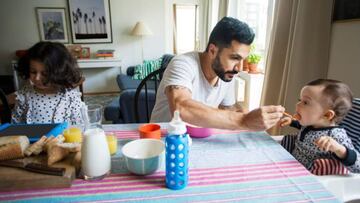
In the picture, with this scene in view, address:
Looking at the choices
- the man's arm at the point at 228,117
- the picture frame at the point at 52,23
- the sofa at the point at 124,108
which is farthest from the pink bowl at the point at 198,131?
the picture frame at the point at 52,23

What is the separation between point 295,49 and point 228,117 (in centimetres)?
114

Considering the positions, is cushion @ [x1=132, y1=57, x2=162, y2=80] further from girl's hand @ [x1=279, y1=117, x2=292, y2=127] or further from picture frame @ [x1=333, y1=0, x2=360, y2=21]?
girl's hand @ [x1=279, y1=117, x2=292, y2=127]

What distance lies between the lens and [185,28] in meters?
5.52

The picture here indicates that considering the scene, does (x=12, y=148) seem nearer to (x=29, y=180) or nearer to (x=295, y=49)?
(x=29, y=180)

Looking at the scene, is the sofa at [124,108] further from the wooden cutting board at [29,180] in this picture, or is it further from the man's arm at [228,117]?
the wooden cutting board at [29,180]

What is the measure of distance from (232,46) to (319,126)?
0.56 metres

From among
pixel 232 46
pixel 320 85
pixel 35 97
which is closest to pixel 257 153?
pixel 320 85

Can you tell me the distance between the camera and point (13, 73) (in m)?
4.90

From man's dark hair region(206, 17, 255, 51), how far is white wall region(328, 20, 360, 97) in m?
0.65

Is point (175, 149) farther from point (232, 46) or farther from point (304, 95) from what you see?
point (232, 46)

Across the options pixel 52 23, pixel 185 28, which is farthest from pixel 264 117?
pixel 52 23

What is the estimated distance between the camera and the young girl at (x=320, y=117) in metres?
0.99

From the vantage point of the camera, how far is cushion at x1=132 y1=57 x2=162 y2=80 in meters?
4.92

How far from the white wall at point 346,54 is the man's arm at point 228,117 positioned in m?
0.81
